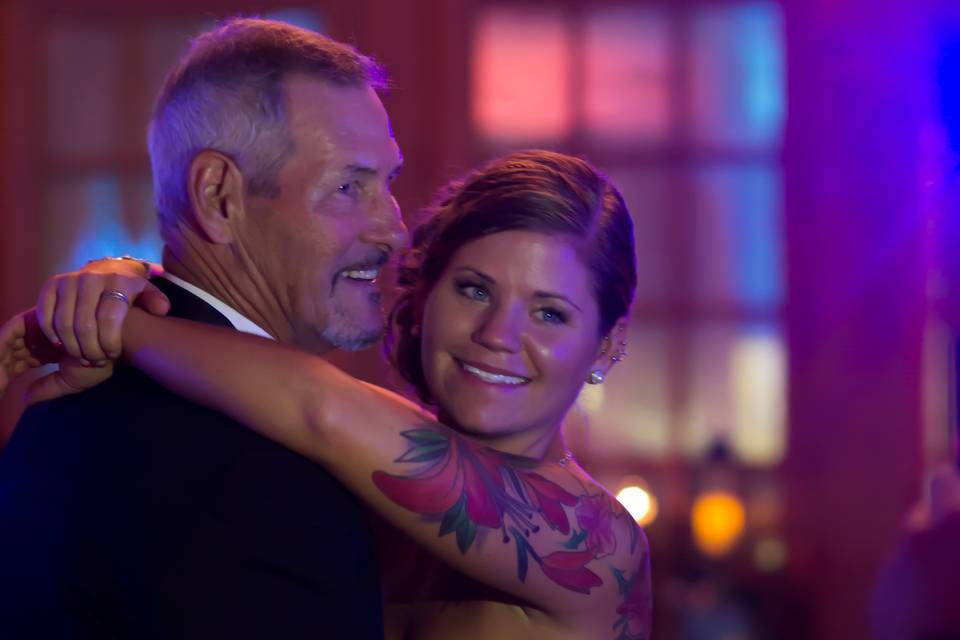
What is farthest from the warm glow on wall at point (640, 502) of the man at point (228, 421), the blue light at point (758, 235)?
the man at point (228, 421)

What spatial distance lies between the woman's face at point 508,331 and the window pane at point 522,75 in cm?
458

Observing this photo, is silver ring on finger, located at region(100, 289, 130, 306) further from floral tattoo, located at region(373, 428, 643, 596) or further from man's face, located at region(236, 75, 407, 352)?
floral tattoo, located at region(373, 428, 643, 596)

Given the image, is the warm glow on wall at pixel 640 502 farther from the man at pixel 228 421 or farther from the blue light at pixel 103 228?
the man at pixel 228 421

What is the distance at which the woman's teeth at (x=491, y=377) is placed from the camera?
176 cm

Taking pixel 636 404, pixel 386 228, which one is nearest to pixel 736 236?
pixel 636 404

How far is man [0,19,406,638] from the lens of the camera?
4.00ft

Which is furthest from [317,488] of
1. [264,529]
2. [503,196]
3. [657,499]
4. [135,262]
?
[657,499]

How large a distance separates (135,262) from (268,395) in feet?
1.24

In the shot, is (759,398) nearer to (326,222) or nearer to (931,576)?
(931,576)

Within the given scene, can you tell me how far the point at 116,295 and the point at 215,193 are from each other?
0.72ft

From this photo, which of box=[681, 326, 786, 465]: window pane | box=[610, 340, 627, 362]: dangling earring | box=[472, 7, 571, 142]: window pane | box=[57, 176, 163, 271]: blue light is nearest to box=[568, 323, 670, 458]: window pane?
box=[681, 326, 786, 465]: window pane

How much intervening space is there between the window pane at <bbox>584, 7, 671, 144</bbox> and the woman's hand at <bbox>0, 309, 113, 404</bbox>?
196 inches

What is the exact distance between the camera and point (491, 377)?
1759 millimetres

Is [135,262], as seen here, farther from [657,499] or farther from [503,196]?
[657,499]
